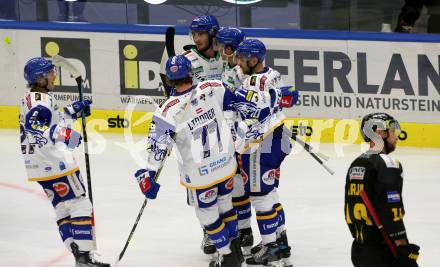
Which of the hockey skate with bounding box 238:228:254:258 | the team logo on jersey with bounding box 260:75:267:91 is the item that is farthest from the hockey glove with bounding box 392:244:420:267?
the hockey skate with bounding box 238:228:254:258

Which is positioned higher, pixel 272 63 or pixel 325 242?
pixel 272 63

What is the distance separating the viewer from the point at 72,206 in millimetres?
7898

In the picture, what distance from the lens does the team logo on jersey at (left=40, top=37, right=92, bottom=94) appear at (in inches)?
519

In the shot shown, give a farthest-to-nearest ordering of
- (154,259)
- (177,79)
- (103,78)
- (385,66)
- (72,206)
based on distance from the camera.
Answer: (103,78), (385,66), (154,259), (72,206), (177,79)

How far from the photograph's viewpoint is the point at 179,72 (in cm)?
736

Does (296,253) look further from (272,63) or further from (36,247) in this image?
(272,63)

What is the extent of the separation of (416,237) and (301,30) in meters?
4.09

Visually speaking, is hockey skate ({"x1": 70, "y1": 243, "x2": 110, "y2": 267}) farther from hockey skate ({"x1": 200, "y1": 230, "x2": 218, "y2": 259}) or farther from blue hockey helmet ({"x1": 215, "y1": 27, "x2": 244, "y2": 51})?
blue hockey helmet ({"x1": 215, "y1": 27, "x2": 244, "y2": 51})

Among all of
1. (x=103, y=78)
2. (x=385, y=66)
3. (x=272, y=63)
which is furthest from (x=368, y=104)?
(x=103, y=78)

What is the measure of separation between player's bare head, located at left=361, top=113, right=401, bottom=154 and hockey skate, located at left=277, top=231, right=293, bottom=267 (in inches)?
89.2

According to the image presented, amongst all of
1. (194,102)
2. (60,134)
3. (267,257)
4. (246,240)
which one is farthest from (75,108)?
(267,257)

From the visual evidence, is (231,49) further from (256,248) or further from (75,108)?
(256,248)

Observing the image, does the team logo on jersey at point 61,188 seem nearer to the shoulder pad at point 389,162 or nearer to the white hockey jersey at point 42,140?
the white hockey jersey at point 42,140

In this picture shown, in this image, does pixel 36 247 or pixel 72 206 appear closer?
pixel 72 206
